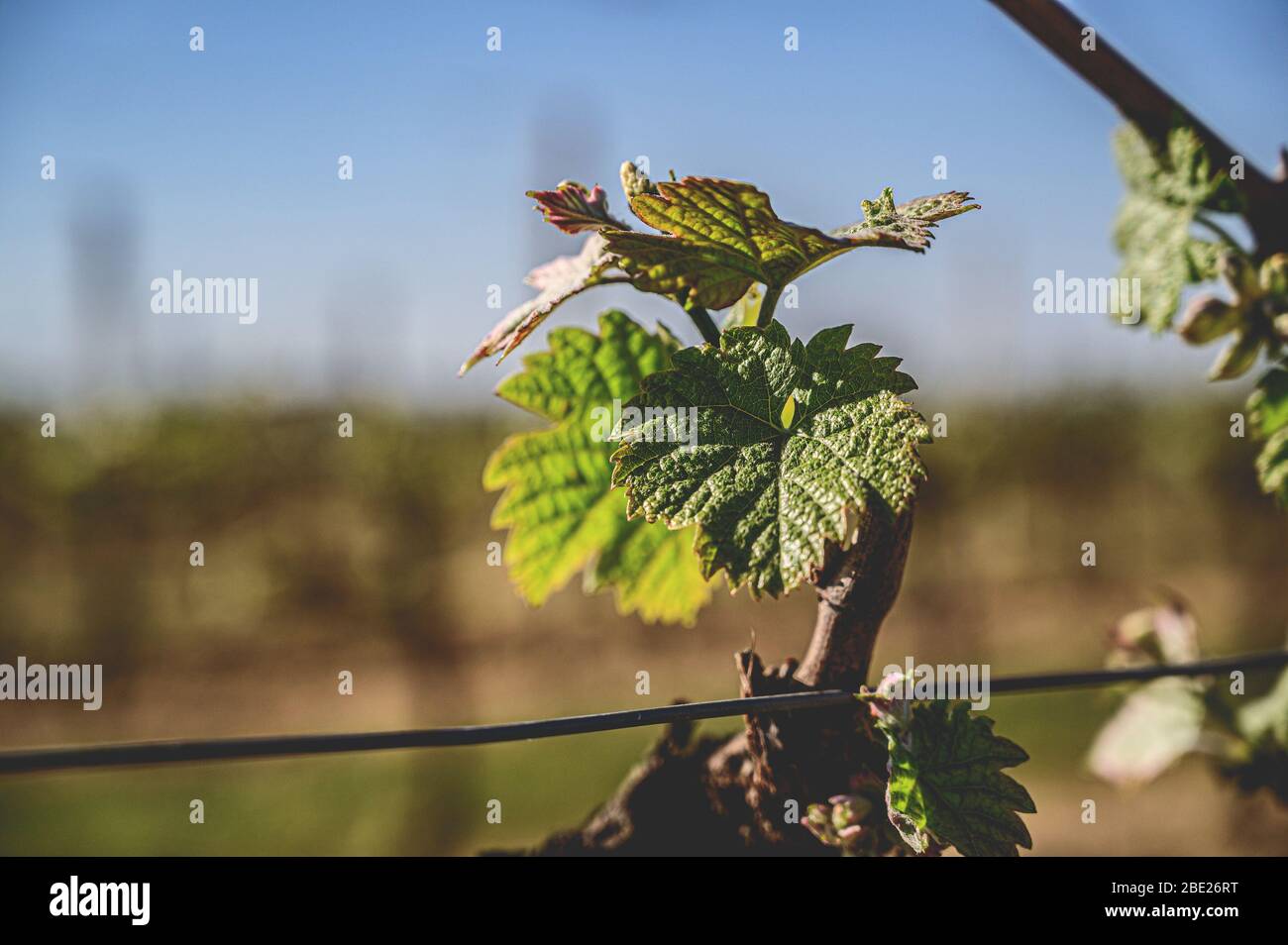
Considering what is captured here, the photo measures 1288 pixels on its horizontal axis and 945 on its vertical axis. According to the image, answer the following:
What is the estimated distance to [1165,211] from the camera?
3.40 ft

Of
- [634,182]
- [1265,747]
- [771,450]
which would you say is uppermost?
[634,182]

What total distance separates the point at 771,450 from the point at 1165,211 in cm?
69

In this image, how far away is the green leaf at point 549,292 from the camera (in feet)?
2.08

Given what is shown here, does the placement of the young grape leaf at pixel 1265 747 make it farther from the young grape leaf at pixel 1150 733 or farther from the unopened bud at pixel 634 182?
the unopened bud at pixel 634 182

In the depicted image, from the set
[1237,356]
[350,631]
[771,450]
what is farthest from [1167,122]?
[350,631]

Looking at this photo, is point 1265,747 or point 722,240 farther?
point 1265,747

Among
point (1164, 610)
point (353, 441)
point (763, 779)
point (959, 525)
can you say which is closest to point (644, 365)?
point (763, 779)

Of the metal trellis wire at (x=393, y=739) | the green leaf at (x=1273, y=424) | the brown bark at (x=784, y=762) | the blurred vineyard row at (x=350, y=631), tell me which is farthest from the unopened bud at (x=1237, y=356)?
the blurred vineyard row at (x=350, y=631)

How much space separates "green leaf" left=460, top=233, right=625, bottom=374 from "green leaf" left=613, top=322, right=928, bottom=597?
0.28 ft

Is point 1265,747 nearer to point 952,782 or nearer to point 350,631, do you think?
point 952,782

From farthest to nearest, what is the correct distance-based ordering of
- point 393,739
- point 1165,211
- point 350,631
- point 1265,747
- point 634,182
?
point 350,631 < point 1265,747 < point 1165,211 < point 634,182 < point 393,739

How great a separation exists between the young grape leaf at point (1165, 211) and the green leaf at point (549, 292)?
655mm

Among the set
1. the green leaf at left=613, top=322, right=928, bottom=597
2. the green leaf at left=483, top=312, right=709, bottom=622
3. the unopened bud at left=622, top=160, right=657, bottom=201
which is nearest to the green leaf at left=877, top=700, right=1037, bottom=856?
the green leaf at left=613, top=322, right=928, bottom=597

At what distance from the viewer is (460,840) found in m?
6.39
